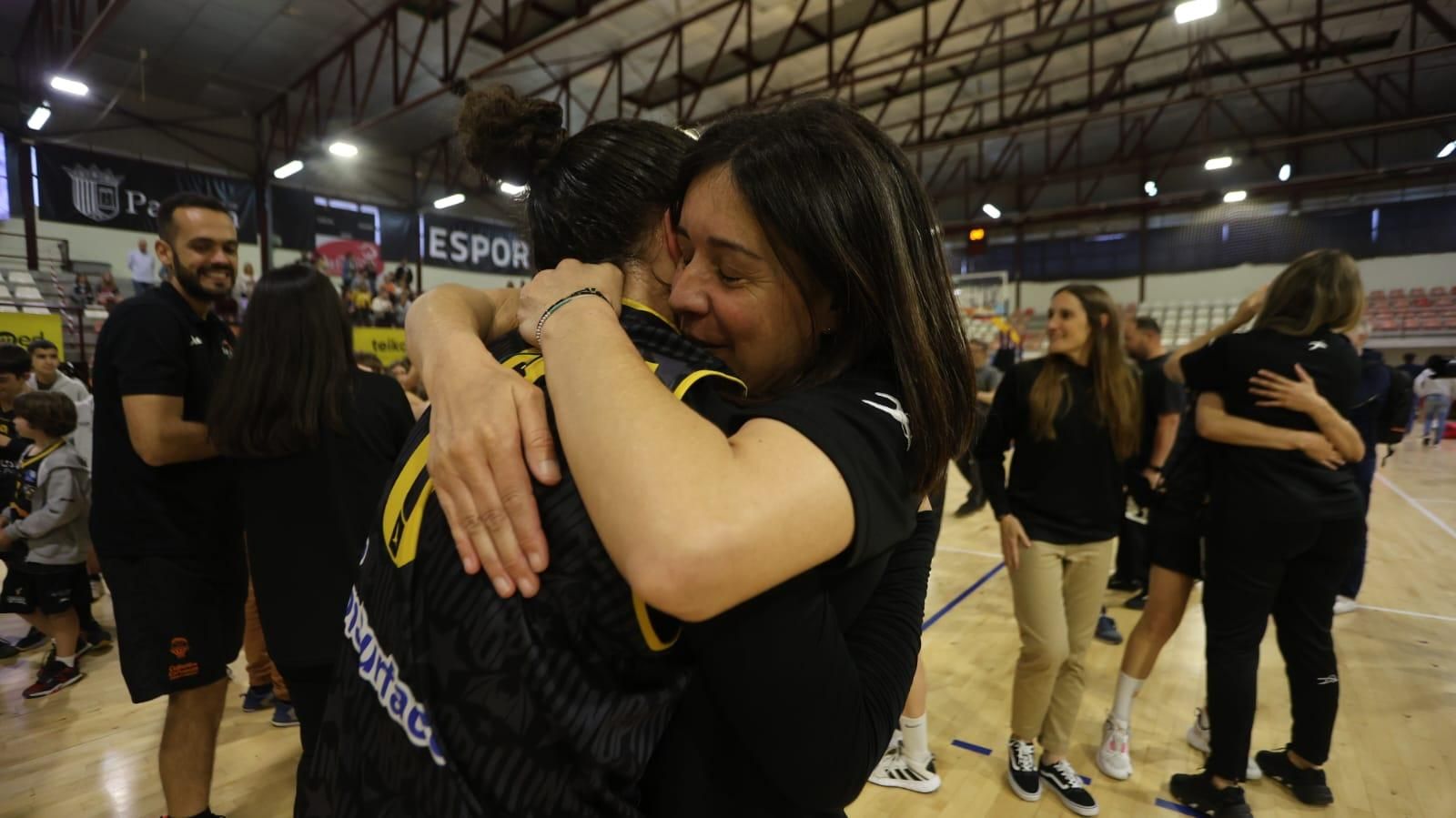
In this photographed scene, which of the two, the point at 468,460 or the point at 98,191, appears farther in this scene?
the point at 98,191

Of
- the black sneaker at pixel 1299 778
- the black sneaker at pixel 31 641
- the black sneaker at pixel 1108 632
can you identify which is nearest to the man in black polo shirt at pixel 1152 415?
the black sneaker at pixel 1108 632

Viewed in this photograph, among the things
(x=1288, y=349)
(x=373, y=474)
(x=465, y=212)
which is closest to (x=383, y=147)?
(x=465, y=212)

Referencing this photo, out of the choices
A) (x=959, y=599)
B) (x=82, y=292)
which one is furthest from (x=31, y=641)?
(x=82, y=292)

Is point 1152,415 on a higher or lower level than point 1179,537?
higher

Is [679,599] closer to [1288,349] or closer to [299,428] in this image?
[299,428]

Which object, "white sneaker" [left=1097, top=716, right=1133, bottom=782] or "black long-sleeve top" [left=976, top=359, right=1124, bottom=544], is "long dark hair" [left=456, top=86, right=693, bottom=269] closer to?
"black long-sleeve top" [left=976, top=359, right=1124, bottom=544]

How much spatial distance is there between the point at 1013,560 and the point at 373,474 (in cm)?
215

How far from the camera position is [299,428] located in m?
1.80

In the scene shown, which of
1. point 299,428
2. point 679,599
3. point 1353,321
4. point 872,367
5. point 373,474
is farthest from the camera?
point 1353,321

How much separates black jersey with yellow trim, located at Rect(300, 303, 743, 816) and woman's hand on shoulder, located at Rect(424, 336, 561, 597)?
15 millimetres

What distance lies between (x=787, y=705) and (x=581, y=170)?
2.11 ft

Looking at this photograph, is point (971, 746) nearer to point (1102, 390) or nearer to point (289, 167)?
point (1102, 390)

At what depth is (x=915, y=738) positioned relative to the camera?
8.63 ft

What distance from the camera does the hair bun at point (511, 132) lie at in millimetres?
883
